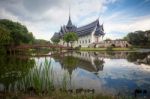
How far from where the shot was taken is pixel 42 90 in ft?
14.9

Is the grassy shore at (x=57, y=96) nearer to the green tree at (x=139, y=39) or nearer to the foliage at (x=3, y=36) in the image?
the foliage at (x=3, y=36)

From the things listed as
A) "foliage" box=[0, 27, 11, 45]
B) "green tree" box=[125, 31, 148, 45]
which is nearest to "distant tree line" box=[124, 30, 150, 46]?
"green tree" box=[125, 31, 148, 45]

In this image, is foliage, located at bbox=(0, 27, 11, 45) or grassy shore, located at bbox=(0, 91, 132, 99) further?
foliage, located at bbox=(0, 27, 11, 45)

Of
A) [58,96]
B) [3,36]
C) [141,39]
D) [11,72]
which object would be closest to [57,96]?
[58,96]

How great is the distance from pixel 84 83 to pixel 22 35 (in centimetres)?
2103

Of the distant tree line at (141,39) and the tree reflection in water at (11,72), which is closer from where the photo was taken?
the tree reflection in water at (11,72)

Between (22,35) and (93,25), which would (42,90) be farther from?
(93,25)

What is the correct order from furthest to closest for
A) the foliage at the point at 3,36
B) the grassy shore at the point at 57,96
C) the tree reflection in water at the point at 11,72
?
the foliage at the point at 3,36, the tree reflection in water at the point at 11,72, the grassy shore at the point at 57,96

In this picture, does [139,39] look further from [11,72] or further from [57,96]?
[57,96]

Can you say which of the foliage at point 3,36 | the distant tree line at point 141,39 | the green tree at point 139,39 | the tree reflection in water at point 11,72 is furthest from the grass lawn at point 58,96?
the green tree at point 139,39

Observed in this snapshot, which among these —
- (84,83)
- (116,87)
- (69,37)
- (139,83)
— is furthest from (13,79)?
(69,37)

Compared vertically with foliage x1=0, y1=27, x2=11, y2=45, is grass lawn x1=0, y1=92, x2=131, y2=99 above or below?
below

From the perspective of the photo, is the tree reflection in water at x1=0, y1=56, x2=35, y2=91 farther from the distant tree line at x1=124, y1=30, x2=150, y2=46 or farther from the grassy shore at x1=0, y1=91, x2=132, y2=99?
the distant tree line at x1=124, y1=30, x2=150, y2=46

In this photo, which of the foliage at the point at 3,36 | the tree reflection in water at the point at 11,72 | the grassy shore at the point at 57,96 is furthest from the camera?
the foliage at the point at 3,36
